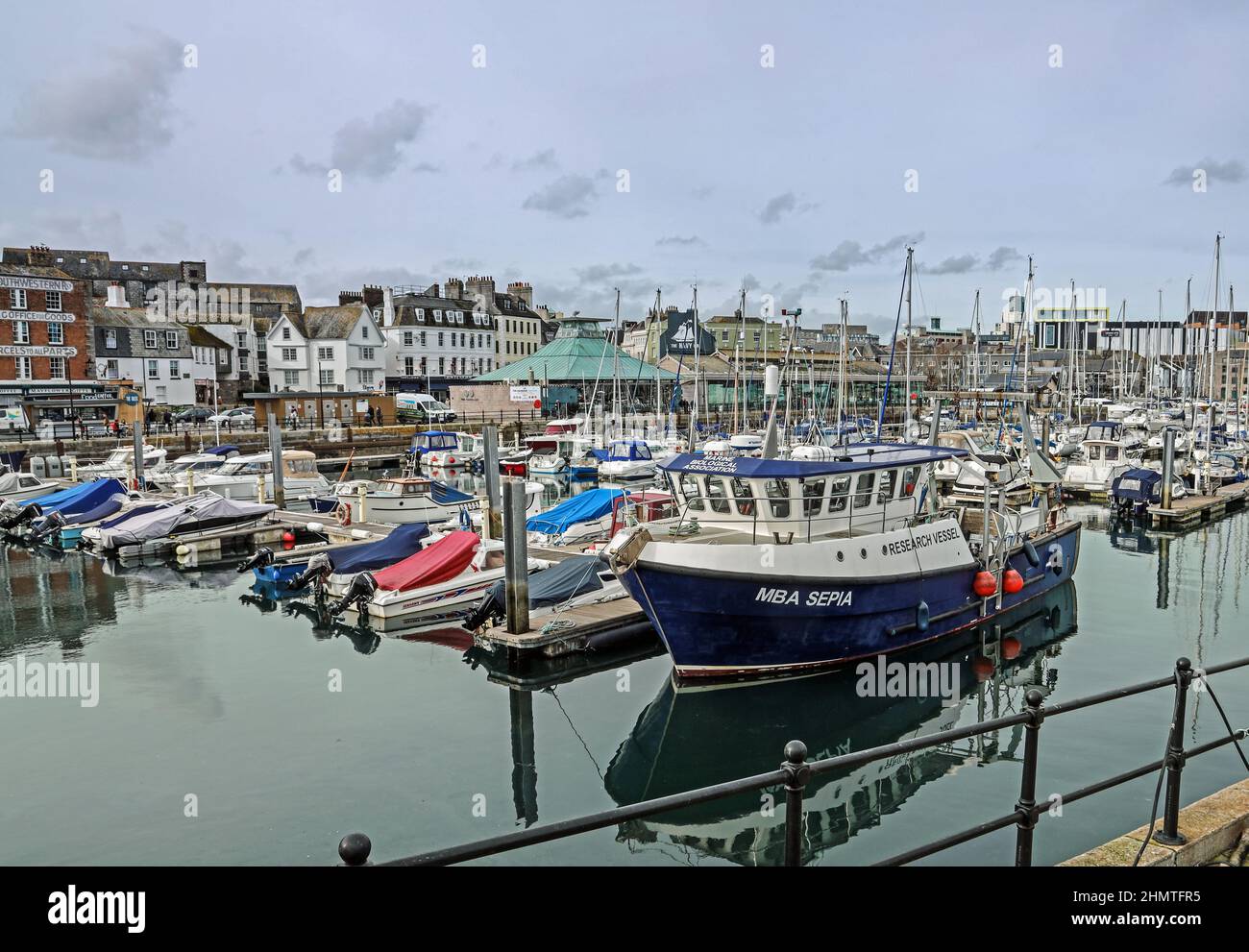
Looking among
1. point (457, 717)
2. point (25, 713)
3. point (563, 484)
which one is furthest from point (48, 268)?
point (457, 717)

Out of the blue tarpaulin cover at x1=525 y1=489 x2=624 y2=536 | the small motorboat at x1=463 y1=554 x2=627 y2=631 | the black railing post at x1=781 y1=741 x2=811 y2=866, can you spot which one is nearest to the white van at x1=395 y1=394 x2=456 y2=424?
the blue tarpaulin cover at x1=525 y1=489 x2=624 y2=536

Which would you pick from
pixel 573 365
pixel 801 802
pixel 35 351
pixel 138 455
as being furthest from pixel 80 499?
pixel 573 365

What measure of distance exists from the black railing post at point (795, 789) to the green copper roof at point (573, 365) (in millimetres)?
71376

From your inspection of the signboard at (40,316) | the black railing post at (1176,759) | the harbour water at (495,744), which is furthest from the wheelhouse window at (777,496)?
the signboard at (40,316)

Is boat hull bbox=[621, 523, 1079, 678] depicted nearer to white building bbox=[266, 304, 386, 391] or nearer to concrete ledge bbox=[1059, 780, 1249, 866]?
concrete ledge bbox=[1059, 780, 1249, 866]

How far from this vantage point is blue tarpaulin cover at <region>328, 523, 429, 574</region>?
25156 mm

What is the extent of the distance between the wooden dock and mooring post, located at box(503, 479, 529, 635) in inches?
1187

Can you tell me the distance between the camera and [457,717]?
16812 mm

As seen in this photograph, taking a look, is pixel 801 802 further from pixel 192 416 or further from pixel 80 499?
pixel 192 416

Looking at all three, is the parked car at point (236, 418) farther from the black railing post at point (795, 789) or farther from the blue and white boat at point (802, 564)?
the black railing post at point (795, 789)

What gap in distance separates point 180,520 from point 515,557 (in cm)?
1813

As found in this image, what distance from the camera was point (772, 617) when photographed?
17.3m

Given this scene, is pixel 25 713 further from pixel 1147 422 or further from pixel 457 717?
pixel 1147 422
